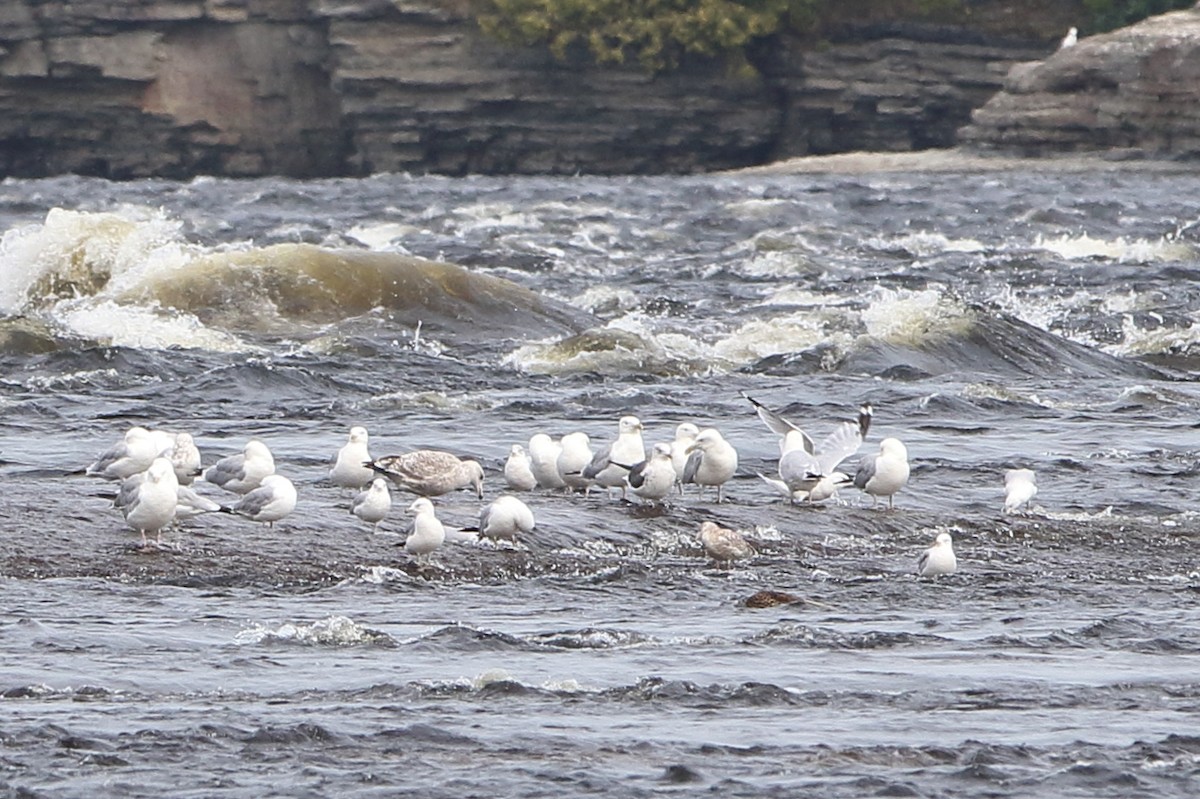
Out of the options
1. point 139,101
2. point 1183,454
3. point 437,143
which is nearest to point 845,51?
point 437,143

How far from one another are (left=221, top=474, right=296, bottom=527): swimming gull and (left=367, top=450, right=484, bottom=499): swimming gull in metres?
0.75

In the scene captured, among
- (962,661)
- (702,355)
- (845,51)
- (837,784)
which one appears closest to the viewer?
(837,784)

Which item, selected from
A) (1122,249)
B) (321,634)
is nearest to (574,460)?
(321,634)

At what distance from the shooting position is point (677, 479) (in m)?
10.5

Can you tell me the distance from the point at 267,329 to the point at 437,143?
49.4m

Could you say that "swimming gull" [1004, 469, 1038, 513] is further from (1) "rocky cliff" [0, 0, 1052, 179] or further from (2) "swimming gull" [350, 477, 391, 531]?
(1) "rocky cliff" [0, 0, 1052, 179]

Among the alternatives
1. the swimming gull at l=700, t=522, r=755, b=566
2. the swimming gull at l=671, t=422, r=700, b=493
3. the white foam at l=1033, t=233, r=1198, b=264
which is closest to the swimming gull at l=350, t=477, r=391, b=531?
the swimming gull at l=700, t=522, r=755, b=566

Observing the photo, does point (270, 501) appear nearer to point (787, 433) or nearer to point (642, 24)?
point (787, 433)

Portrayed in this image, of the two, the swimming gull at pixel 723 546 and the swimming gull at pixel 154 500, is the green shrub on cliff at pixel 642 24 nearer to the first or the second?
the swimming gull at pixel 723 546

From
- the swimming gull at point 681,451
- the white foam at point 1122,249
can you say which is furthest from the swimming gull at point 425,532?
the white foam at point 1122,249

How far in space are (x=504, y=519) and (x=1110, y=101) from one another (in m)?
45.1

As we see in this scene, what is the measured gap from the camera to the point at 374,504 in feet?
30.7

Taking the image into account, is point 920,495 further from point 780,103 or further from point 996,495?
point 780,103

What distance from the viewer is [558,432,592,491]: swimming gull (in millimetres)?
10469
